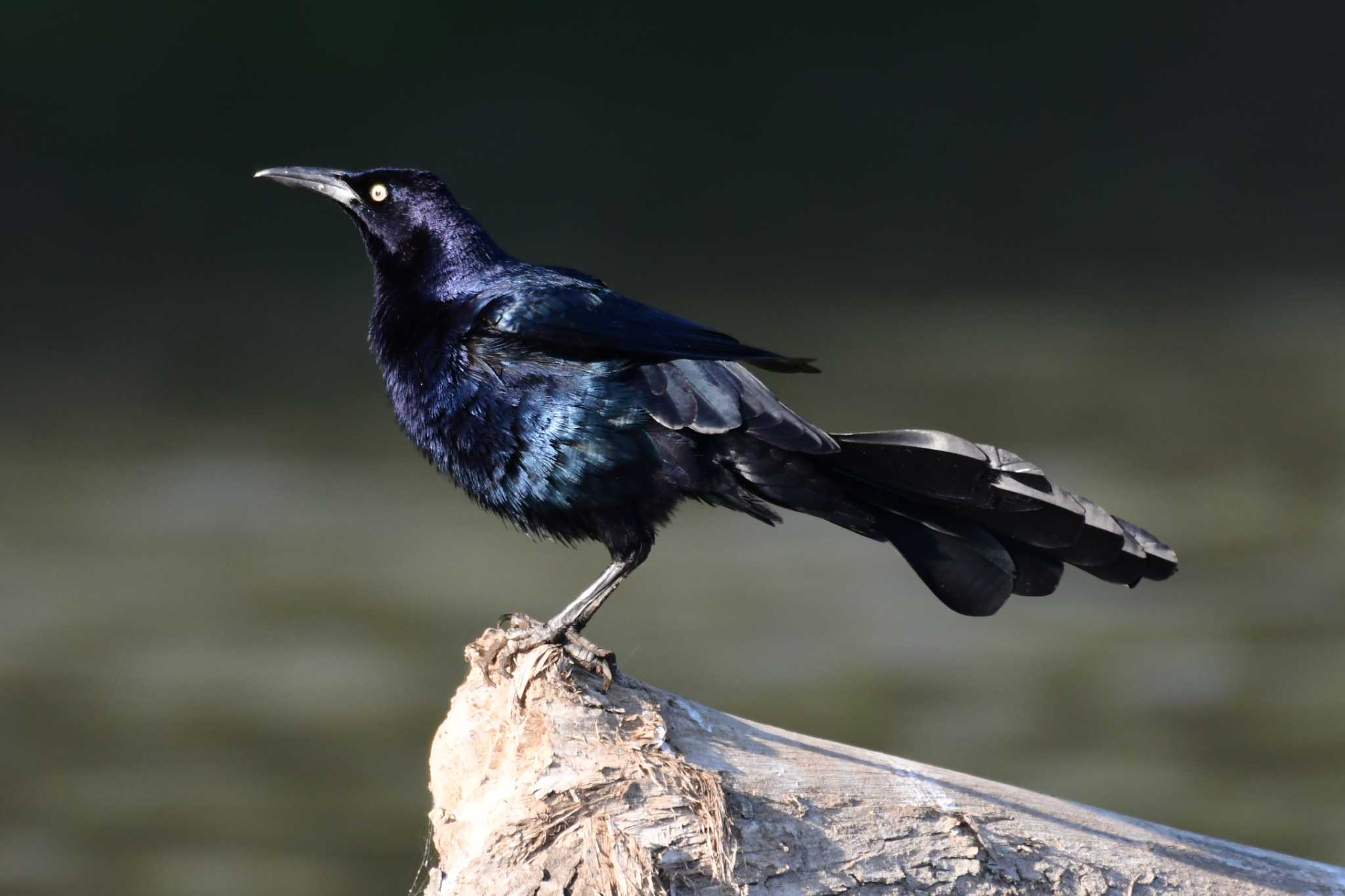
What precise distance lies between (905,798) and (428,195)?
4.02ft

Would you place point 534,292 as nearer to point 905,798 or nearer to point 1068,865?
point 905,798

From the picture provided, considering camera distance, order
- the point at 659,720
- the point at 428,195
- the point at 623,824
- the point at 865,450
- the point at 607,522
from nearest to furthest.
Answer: the point at 623,824 < the point at 659,720 < the point at 865,450 < the point at 607,522 < the point at 428,195

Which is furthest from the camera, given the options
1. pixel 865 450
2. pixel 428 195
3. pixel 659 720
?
pixel 428 195

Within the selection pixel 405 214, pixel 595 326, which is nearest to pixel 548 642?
pixel 595 326

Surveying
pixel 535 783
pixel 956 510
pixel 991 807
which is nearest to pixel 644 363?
pixel 956 510

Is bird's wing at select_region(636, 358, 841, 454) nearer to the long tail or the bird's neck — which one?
the long tail

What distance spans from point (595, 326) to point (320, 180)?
2.25 ft

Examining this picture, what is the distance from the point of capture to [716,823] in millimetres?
1721

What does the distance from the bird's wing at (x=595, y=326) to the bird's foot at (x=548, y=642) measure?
39 centimetres

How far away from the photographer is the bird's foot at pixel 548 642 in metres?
1.95

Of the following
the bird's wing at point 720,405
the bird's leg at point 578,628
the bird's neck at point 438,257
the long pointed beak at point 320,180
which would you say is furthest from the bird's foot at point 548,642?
the long pointed beak at point 320,180

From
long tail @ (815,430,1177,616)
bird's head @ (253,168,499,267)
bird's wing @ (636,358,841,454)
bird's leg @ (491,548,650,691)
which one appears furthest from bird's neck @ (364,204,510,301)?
long tail @ (815,430,1177,616)

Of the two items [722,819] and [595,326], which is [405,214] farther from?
[722,819]

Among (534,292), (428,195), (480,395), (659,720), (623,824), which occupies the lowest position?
(623,824)
